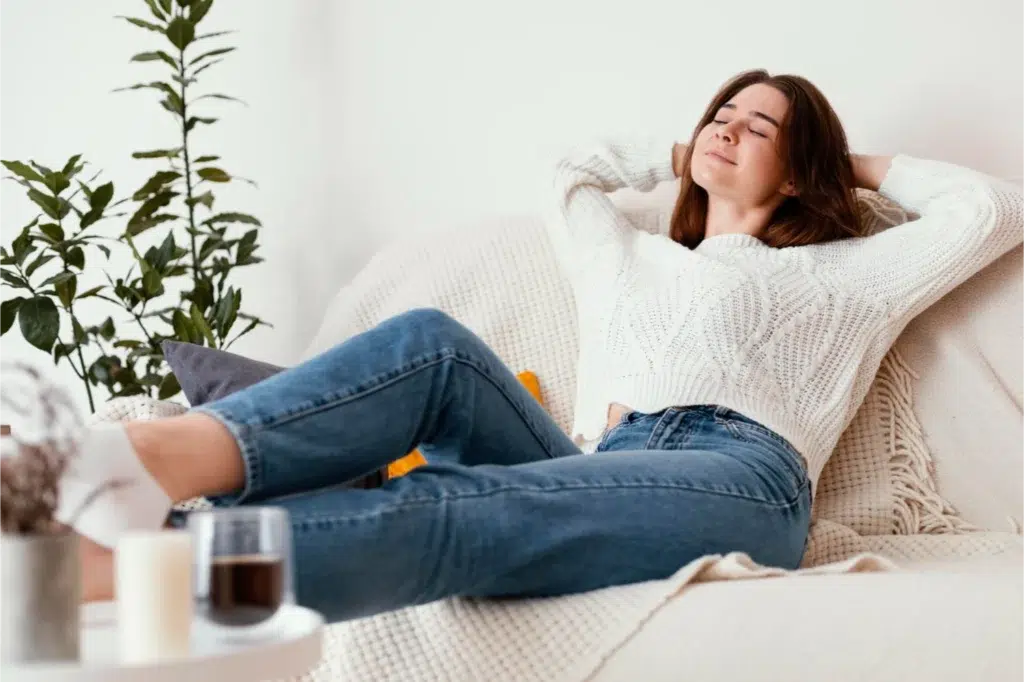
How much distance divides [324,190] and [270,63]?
35cm

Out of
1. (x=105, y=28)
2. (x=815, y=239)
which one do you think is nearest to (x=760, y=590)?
(x=815, y=239)

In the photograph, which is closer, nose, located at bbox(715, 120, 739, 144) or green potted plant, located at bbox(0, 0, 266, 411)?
nose, located at bbox(715, 120, 739, 144)

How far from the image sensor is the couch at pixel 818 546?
1186 mm

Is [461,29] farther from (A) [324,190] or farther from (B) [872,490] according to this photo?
(B) [872,490]

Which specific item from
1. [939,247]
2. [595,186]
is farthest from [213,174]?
[939,247]

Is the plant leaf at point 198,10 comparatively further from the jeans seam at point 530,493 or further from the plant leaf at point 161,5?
the jeans seam at point 530,493

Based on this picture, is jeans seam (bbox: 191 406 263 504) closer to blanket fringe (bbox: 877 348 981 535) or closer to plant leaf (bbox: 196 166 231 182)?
blanket fringe (bbox: 877 348 981 535)

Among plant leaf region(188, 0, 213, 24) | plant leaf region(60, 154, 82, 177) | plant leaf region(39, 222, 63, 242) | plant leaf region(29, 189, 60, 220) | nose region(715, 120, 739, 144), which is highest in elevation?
plant leaf region(188, 0, 213, 24)

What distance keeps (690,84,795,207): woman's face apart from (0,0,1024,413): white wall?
1.08ft

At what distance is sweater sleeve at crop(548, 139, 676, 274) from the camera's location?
6.97 feet

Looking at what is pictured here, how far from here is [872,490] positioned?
6.15ft

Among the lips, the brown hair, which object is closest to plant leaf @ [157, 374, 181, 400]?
the brown hair

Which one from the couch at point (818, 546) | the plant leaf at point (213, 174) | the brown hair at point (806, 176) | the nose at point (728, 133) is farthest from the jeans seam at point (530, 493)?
the plant leaf at point (213, 174)

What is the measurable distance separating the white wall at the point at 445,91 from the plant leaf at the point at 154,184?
1.71ft
